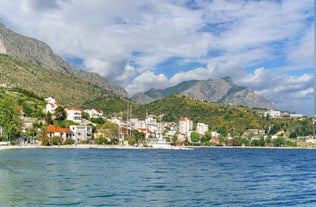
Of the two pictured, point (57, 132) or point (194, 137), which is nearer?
point (57, 132)

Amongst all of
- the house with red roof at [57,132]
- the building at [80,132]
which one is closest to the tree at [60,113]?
the building at [80,132]

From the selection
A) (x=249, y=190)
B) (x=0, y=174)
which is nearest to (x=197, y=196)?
(x=249, y=190)

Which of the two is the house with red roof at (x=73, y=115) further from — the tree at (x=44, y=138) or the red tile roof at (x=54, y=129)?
the tree at (x=44, y=138)

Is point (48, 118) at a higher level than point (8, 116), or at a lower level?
higher

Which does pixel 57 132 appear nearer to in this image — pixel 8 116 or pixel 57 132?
pixel 57 132

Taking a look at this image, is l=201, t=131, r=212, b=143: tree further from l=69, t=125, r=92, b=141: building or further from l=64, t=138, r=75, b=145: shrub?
l=64, t=138, r=75, b=145: shrub

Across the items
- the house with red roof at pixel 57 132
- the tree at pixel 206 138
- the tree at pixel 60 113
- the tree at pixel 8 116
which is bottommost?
the tree at pixel 206 138

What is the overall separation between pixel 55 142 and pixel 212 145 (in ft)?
290

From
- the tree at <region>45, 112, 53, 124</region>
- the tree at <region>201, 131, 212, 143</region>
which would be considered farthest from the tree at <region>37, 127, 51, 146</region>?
the tree at <region>201, 131, 212, 143</region>

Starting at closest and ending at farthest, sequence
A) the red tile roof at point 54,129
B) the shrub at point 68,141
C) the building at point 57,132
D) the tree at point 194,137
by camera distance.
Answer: the shrub at point 68,141
the building at point 57,132
the red tile roof at point 54,129
the tree at point 194,137

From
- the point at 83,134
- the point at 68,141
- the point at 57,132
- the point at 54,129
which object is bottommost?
the point at 68,141

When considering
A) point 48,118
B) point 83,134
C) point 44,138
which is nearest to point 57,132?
point 44,138

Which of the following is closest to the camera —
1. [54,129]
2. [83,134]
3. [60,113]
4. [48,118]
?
[54,129]

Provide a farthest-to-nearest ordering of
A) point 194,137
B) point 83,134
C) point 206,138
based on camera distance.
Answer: point 194,137, point 206,138, point 83,134
